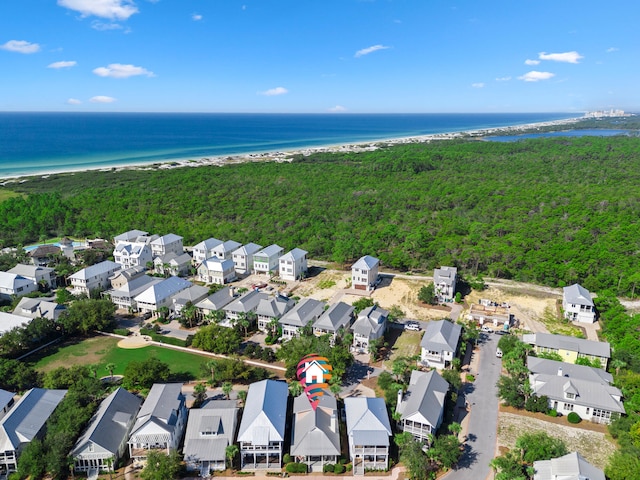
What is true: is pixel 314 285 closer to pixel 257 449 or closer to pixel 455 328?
pixel 455 328

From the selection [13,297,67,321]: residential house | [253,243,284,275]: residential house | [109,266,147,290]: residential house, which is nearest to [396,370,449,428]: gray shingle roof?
[253,243,284,275]: residential house

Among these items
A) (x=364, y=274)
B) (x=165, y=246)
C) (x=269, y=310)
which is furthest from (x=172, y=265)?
(x=364, y=274)

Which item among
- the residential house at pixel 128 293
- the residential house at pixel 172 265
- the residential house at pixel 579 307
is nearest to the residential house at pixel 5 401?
the residential house at pixel 128 293

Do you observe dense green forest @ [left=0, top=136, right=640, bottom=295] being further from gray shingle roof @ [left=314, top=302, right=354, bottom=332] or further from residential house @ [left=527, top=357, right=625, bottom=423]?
residential house @ [left=527, top=357, right=625, bottom=423]

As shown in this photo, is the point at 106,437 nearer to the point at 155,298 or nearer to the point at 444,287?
the point at 155,298

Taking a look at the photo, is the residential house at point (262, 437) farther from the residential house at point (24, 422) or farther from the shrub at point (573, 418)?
the shrub at point (573, 418)
